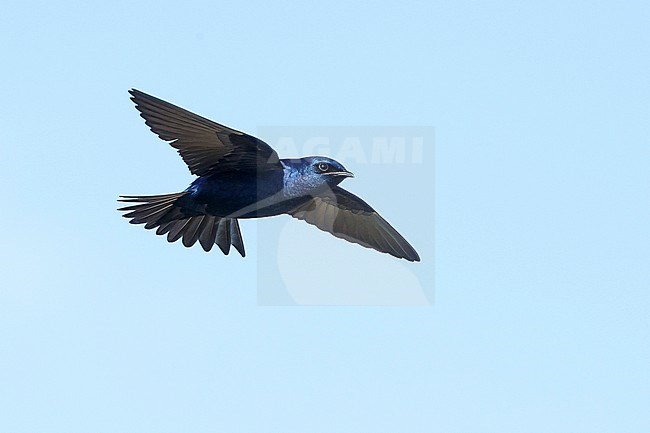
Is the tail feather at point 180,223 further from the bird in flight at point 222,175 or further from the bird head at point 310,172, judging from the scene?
the bird head at point 310,172

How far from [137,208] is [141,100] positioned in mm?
1621

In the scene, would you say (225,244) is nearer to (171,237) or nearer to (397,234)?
(171,237)

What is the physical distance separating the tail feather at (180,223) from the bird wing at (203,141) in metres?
0.53

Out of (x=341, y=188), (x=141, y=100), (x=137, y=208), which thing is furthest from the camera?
(x=341, y=188)

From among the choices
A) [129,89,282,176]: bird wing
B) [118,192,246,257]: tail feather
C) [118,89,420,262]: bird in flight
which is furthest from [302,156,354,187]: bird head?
[118,192,246,257]: tail feather

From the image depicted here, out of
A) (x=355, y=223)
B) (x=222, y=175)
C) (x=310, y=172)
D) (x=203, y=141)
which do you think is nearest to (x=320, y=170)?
(x=310, y=172)

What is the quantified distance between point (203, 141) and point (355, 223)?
120 inches

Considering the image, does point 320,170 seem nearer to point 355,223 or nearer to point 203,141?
point 203,141

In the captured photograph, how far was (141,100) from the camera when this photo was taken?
1548 centimetres

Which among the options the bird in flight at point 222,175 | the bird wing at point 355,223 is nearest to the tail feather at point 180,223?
the bird in flight at point 222,175

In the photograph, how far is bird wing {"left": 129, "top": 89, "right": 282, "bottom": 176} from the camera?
51.1 ft

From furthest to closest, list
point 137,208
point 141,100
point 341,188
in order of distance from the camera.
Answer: point 341,188
point 137,208
point 141,100

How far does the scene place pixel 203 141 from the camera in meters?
16.0

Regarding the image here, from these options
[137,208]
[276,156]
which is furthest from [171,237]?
[276,156]
